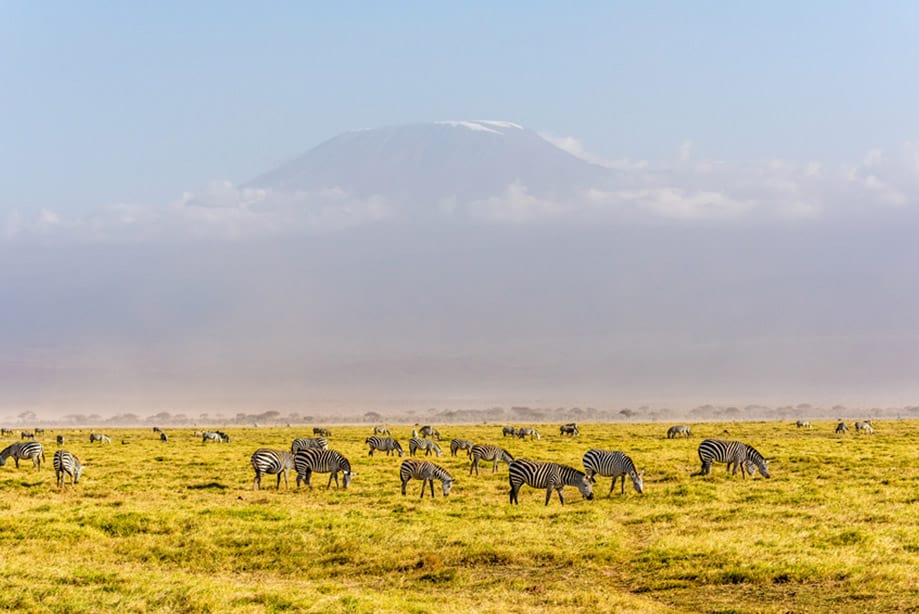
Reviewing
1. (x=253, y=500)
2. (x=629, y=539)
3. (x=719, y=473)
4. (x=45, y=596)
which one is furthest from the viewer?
(x=719, y=473)

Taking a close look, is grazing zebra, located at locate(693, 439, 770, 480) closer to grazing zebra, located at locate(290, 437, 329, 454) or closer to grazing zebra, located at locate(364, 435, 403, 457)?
grazing zebra, located at locate(364, 435, 403, 457)

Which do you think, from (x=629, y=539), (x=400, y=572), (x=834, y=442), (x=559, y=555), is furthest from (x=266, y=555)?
(x=834, y=442)

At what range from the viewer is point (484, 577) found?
1944 cm

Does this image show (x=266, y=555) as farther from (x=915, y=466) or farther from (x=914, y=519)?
(x=915, y=466)

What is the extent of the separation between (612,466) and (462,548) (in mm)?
13674

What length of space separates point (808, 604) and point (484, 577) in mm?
7026

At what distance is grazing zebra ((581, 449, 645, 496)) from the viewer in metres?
33.3

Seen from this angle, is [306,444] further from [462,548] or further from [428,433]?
[462,548]

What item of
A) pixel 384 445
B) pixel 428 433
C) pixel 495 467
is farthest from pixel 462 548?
pixel 428 433

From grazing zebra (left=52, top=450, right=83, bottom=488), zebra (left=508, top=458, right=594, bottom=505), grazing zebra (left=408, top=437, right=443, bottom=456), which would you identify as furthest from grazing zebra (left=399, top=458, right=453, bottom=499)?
grazing zebra (left=408, top=437, right=443, bottom=456)

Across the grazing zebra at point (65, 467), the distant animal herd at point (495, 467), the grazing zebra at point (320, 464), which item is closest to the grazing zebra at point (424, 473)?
the distant animal herd at point (495, 467)

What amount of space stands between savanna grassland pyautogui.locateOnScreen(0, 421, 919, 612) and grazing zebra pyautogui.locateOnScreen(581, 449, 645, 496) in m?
0.66

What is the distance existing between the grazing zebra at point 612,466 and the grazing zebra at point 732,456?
6.64 metres

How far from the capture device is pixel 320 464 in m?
36.0
